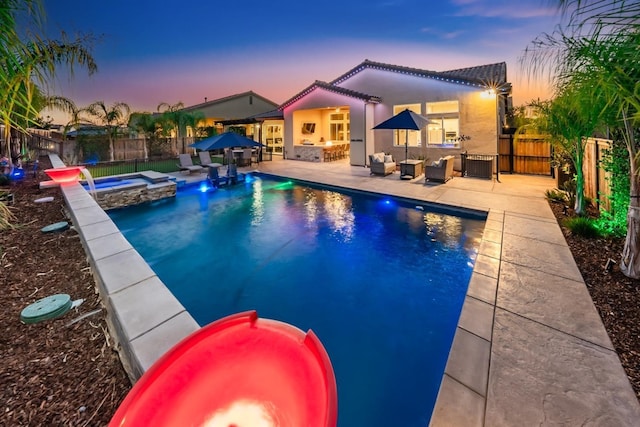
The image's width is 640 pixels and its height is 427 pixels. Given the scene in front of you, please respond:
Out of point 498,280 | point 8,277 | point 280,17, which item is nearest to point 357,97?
point 280,17

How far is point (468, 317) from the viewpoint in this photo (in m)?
3.52

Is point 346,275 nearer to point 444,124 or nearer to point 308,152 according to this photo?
point 444,124

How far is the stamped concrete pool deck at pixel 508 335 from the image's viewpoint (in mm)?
2301

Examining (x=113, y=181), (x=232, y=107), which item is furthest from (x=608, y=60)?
(x=232, y=107)

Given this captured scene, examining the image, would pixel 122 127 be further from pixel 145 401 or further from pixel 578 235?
pixel 578 235

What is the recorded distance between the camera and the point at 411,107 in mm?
15883

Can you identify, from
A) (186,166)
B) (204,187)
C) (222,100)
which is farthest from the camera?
(222,100)

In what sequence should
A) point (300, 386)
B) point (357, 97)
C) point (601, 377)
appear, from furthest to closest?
1. point (357, 97)
2. point (601, 377)
3. point (300, 386)

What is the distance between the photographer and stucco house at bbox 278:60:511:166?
44.4 ft

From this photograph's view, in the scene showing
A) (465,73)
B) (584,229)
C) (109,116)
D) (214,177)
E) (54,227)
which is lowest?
(584,229)

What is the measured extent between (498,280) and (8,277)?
657 cm

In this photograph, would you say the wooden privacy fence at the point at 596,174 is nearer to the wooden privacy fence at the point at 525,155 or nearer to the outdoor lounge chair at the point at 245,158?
the wooden privacy fence at the point at 525,155

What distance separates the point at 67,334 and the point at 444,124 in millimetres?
15868

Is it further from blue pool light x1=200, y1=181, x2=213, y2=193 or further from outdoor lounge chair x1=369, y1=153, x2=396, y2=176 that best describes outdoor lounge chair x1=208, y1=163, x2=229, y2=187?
outdoor lounge chair x1=369, y1=153, x2=396, y2=176
